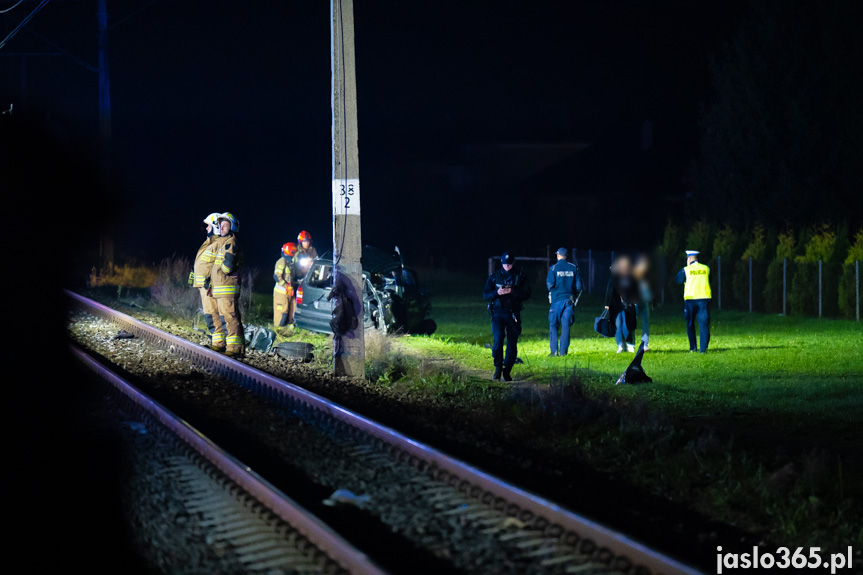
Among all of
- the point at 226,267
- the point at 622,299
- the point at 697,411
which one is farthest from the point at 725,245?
the point at 697,411

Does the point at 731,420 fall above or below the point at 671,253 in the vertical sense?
below

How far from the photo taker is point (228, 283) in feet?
51.3

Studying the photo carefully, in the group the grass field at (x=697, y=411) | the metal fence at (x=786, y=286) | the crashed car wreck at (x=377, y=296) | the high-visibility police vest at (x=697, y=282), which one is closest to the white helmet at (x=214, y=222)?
the grass field at (x=697, y=411)

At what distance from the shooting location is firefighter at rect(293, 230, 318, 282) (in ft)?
68.5

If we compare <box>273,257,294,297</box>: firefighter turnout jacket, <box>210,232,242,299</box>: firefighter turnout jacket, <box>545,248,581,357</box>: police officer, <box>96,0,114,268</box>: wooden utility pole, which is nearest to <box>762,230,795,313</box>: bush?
<box>545,248,581,357</box>: police officer

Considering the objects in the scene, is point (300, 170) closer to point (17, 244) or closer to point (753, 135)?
point (17, 244)

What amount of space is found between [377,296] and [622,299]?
5053mm

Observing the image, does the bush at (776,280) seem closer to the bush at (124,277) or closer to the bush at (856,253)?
the bush at (856,253)

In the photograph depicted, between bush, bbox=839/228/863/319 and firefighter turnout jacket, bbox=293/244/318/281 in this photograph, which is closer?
firefighter turnout jacket, bbox=293/244/318/281

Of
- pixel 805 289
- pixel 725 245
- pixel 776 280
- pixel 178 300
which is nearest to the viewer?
pixel 178 300

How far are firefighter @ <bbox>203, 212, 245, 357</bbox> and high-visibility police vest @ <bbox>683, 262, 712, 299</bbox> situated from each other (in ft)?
24.8

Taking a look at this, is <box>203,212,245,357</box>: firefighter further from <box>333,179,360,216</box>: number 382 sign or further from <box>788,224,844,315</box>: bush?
<box>788,224,844,315</box>: bush

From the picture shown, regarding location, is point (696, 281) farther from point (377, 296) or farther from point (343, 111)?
point (343, 111)

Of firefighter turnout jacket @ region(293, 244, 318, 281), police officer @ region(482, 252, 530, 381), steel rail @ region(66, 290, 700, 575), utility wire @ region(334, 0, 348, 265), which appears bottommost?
steel rail @ region(66, 290, 700, 575)
